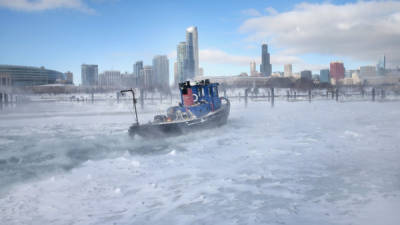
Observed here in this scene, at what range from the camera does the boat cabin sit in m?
18.9

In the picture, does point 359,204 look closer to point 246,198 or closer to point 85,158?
point 246,198

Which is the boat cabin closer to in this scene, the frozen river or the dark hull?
the dark hull

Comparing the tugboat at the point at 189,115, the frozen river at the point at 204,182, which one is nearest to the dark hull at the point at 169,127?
the tugboat at the point at 189,115

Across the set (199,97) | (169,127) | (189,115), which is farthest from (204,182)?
(199,97)

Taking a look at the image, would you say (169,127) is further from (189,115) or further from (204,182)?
(204,182)

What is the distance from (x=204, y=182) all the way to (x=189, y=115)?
423 inches

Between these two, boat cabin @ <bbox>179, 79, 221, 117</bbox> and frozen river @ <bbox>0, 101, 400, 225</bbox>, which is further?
boat cabin @ <bbox>179, 79, 221, 117</bbox>

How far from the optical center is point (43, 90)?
217 ft

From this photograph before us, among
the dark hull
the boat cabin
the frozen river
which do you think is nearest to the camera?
the frozen river

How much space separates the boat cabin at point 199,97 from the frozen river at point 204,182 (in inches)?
225

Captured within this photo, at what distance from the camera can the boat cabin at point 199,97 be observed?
742 inches

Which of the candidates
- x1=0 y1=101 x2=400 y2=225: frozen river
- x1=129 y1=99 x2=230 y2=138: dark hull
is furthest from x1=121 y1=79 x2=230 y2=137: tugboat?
x1=0 y1=101 x2=400 y2=225: frozen river

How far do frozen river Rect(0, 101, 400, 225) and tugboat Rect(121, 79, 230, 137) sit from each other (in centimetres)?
133

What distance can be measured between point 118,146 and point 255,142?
20.5 feet
